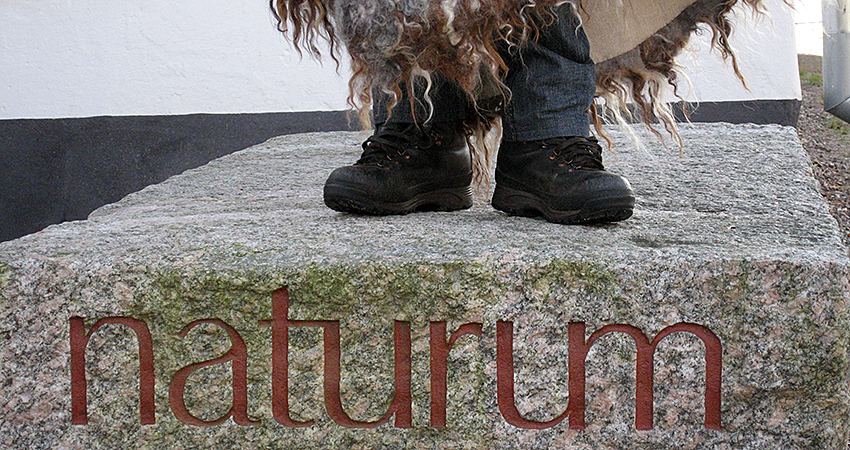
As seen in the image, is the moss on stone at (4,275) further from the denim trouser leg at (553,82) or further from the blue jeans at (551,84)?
the denim trouser leg at (553,82)

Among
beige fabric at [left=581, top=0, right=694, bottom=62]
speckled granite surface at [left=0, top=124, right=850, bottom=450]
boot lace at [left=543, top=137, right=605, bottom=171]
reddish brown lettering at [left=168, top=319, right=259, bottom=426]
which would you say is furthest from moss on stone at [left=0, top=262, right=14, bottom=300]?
beige fabric at [left=581, top=0, right=694, bottom=62]

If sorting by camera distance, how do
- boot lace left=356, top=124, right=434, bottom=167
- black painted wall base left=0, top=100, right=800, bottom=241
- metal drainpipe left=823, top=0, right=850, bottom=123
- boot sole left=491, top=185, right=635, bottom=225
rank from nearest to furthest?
1. boot sole left=491, top=185, right=635, bottom=225
2. boot lace left=356, top=124, right=434, bottom=167
3. metal drainpipe left=823, top=0, right=850, bottom=123
4. black painted wall base left=0, top=100, right=800, bottom=241

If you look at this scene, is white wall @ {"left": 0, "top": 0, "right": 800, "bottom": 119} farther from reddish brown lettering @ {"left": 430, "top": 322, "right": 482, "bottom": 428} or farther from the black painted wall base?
reddish brown lettering @ {"left": 430, "top": 322, "right": 482, "bottom": 428}

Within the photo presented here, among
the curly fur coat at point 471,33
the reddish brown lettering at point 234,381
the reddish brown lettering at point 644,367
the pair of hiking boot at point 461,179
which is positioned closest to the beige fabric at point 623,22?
the curly fur coat at point 471,33

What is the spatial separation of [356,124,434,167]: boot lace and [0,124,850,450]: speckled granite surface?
0.48 feet

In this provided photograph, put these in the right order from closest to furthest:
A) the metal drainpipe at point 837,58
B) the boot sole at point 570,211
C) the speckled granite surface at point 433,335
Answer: the speckled granite surface at point 433,335
the boot sole at point 570,211
the metal drainpipe at point 837,58

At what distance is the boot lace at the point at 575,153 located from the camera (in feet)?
3.35

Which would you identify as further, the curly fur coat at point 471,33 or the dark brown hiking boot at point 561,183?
the dark brown hiking boot at point 561,183

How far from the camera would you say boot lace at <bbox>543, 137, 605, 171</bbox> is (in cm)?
102

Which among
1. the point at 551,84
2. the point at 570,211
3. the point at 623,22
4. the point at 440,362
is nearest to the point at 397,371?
the point at 440,362

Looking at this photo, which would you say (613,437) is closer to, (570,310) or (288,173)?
(570,310)

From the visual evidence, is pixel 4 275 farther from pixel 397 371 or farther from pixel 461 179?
pixel 461 179

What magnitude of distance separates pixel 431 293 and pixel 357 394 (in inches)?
6.1

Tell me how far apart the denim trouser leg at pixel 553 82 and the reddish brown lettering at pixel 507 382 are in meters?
0.30
